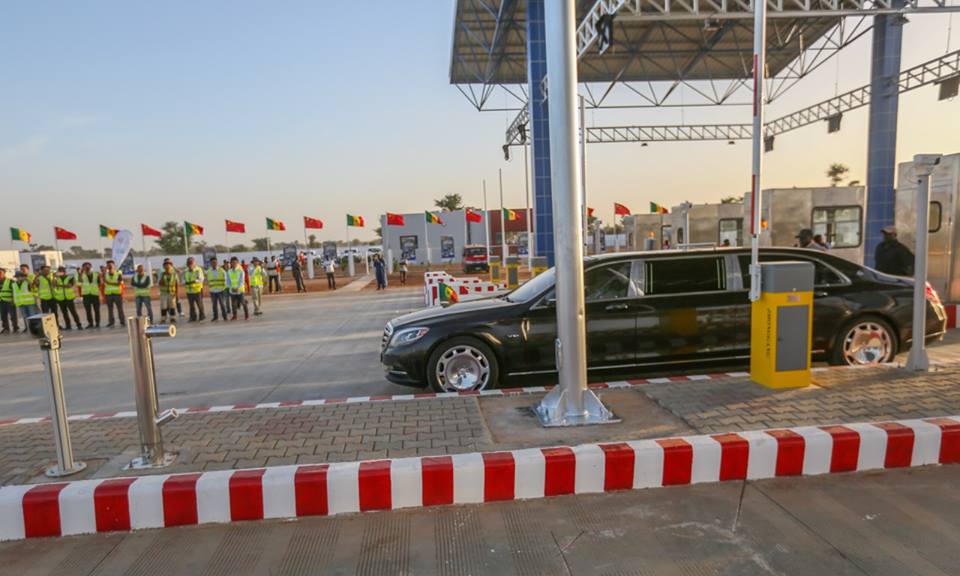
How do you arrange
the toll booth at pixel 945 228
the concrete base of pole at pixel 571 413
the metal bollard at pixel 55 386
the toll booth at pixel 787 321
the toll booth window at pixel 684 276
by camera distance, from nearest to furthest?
the metal bollard at pixel 55 386 < the concrete base of pole at pixel 571 413 < the toll booth at pixel 787 321 < the toll booth window at pixel 684 276 < the toll booth at pixel 945 228

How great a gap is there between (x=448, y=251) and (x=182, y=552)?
43786mm

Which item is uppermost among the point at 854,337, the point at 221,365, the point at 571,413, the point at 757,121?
the point at 757,121

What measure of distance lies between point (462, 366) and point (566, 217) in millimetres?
2332

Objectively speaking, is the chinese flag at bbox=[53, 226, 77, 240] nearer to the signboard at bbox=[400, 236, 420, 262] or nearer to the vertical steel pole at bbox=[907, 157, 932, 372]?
the signboard at bbox=[400, 236, 420, 262]

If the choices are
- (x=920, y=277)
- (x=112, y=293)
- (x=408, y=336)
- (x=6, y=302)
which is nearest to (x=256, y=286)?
(x=112, y=293)

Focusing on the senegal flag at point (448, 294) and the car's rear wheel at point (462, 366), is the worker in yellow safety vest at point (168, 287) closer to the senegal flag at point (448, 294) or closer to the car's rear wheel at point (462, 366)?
the senegal flag at point (448, 294)

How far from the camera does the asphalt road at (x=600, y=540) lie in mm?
2887

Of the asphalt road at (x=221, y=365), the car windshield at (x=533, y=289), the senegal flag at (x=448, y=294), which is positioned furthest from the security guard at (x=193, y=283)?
the car windshield at (x=533, y=289)

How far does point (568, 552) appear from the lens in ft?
9.91

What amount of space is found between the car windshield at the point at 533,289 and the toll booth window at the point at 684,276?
1066 mm

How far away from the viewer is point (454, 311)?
6145 millimetres

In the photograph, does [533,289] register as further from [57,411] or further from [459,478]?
[57,411]

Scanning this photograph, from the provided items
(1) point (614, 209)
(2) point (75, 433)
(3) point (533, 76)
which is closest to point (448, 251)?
(1) point (614, 209)

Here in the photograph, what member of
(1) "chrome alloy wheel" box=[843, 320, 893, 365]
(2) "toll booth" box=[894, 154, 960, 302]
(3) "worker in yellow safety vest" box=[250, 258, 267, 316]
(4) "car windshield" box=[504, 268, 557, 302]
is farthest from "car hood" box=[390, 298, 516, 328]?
(3) "worker in yellow safety vest" box=[250, 258, 267, 316]
